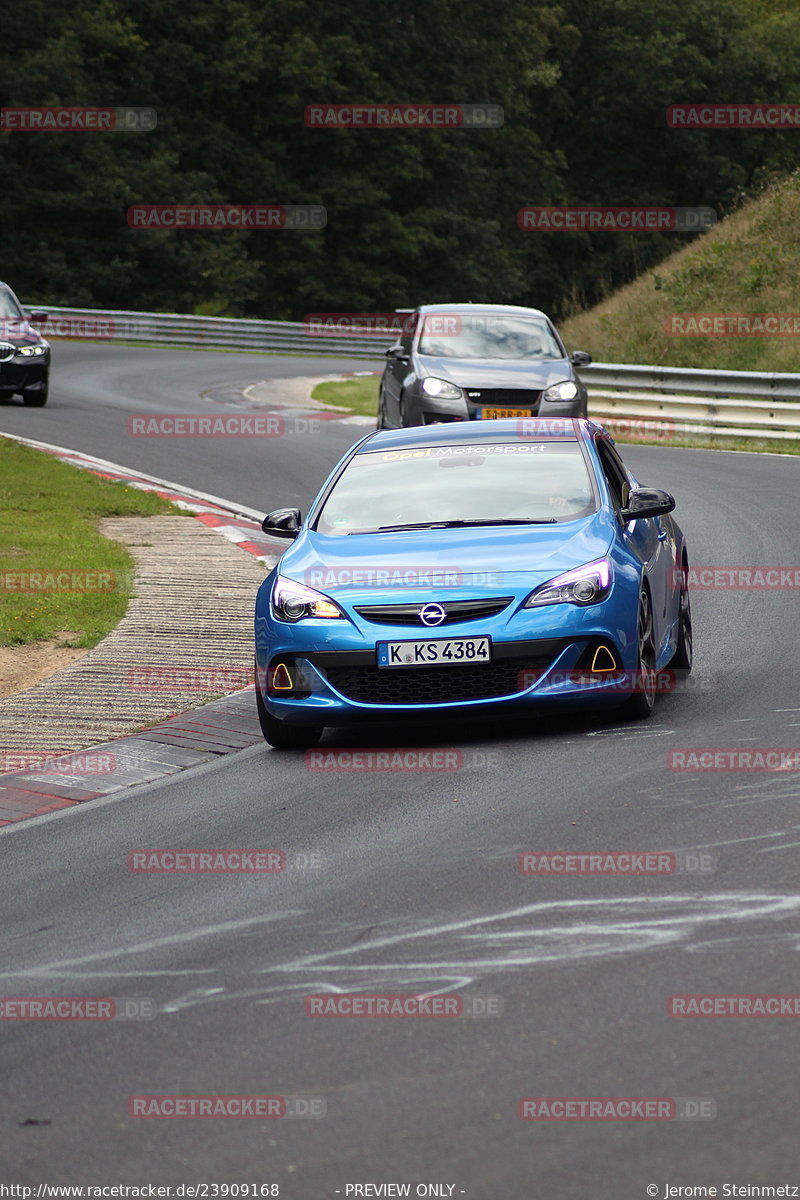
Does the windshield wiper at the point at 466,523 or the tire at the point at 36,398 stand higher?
the windshield wiper at the point at 466,523

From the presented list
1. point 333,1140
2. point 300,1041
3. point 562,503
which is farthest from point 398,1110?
point 562,503

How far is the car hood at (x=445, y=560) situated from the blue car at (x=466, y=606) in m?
0.01

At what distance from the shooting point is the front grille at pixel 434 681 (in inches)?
324

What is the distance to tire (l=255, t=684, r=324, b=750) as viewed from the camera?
8.61 m

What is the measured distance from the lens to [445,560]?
8555mm

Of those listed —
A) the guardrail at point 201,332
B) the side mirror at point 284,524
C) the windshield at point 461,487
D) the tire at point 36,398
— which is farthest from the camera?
the guardrail at point 201,332

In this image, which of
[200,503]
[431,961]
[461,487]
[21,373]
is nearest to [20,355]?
[21,373]

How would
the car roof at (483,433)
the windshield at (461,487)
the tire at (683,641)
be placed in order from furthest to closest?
the car roof at (483,433)
the tire at (683,641)
the windshield at (461,487)

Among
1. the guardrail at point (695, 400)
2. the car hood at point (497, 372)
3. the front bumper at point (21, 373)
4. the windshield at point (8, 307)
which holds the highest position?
the car hood at point (497, 372)

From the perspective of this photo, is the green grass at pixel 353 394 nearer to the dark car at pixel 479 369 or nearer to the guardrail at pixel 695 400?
the guardrail at pixel 695 400

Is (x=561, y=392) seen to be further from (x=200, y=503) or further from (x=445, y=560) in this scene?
(x=445, y=560)

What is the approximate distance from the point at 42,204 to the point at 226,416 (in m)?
28.6

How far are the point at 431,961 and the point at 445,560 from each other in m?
3.48

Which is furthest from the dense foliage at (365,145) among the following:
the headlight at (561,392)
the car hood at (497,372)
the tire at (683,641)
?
the tire at (683,641)
